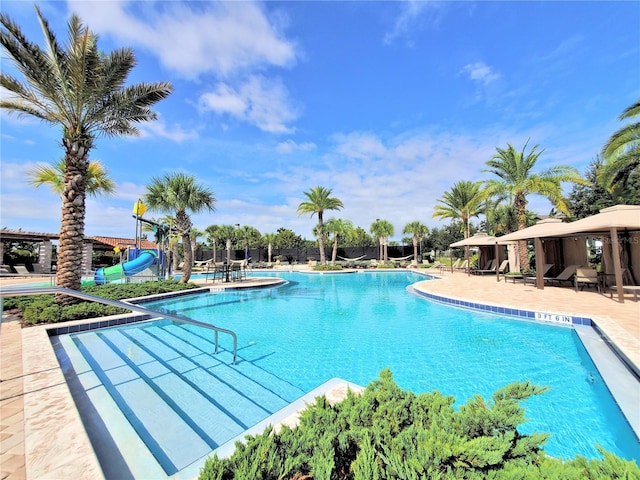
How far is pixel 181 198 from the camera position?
1330 cm

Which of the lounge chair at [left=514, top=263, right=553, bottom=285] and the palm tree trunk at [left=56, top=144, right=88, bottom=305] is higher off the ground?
the palm tree trunk at [left=56, top=144, right=88, bottom=305]

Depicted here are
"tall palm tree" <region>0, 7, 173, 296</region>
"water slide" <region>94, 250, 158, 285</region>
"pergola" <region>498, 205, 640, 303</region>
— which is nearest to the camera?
"tall palm tree" <region>0, 7, 173, 296</region>

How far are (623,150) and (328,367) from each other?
580 inches

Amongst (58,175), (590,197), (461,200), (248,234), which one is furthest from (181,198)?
(590,197)

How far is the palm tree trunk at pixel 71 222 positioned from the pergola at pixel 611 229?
549 inches

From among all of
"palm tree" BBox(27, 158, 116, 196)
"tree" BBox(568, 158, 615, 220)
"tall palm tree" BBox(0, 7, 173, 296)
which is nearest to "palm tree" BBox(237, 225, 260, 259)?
"palm tree" BBox(27, 158, 116, 196)

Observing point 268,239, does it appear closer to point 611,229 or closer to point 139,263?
point 139,263

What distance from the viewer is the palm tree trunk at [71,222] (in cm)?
708

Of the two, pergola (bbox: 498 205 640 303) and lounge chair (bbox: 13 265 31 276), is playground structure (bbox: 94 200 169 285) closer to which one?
lounge chair (bbox: 13 265 31 276)

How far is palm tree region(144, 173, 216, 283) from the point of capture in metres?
13.1

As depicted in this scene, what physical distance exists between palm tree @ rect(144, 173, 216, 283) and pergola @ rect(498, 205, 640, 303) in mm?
14154

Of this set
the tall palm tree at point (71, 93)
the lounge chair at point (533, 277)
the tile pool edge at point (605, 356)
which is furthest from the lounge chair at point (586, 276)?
the tall palm tree at point (71, 93)

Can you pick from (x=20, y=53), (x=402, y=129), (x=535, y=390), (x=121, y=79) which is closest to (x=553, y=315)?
(x=535, y=390)

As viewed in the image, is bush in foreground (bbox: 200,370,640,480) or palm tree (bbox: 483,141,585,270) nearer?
bush in foreground (bbox: 200,370,640,480)
